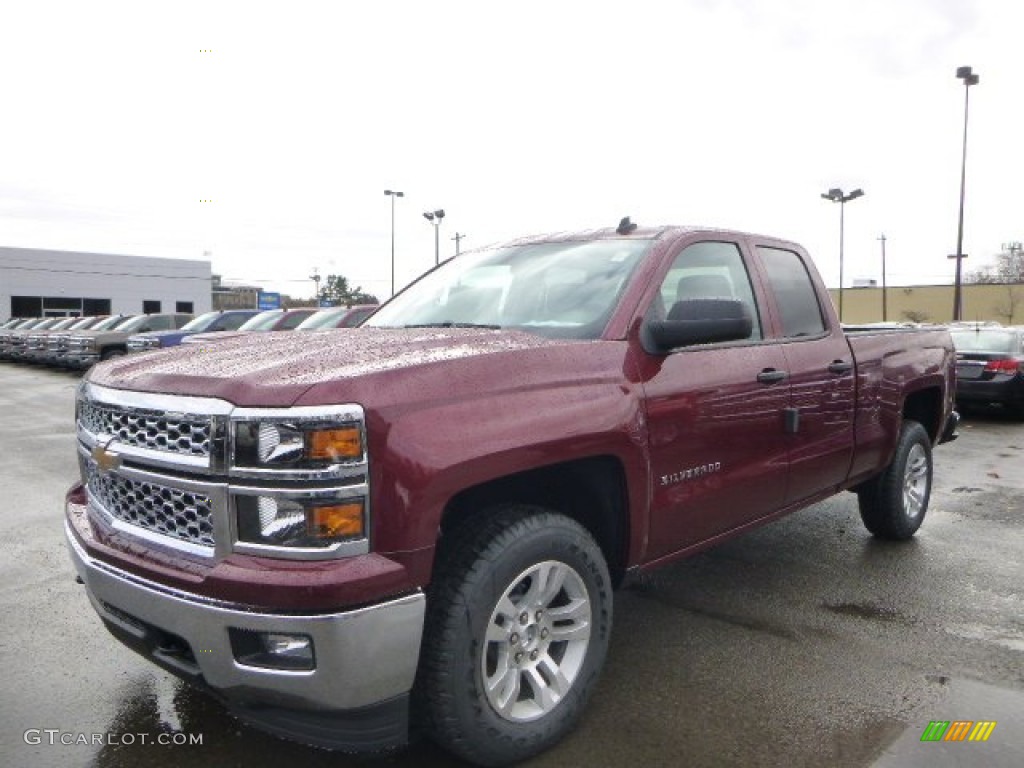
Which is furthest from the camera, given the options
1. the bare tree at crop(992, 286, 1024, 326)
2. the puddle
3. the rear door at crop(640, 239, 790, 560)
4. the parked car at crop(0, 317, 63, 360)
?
the bare tree at crop(992, 286, 1024, 326)

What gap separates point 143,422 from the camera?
260 cm

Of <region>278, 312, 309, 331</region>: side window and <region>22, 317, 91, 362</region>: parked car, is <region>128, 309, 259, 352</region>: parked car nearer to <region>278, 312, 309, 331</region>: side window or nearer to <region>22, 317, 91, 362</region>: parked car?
<region>278, 312, 309, 331</region>: side window

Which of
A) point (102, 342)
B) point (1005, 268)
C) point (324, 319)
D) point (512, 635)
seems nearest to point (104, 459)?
point (512, 635)

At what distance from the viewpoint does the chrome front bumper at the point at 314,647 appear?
2227 millimetres

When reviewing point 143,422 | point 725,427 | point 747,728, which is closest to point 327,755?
point 143,422

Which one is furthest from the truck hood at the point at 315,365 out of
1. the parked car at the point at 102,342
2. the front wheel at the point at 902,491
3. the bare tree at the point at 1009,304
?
the bare tree at the point at 1009,304

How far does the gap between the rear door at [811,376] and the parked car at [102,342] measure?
1948cm

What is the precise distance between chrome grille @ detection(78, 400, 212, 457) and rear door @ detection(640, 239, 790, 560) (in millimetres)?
1624

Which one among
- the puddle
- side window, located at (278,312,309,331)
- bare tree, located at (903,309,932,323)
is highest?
bare tree, located at (903,309,932,323)

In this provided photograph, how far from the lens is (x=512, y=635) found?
271 cm

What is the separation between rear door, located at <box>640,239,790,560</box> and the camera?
324 cm

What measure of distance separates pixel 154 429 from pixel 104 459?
0.31m

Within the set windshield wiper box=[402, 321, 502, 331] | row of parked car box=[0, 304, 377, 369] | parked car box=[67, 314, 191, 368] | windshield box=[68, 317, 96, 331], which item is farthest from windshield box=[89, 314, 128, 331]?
windshield wiper box=[402, 321, 502, 331]

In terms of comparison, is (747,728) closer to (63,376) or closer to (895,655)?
(895,655)
